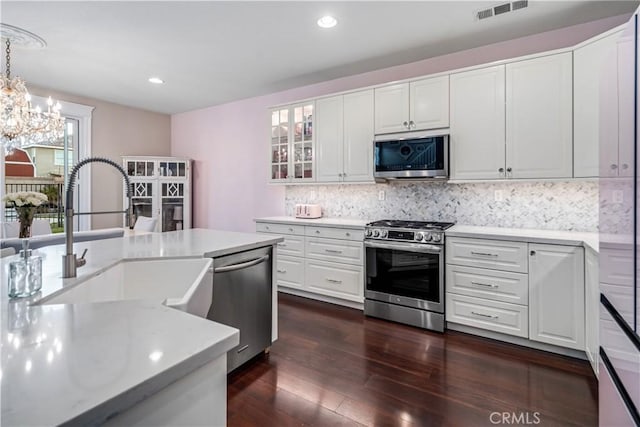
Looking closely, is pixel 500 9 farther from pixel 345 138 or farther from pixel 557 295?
pixel 557 295

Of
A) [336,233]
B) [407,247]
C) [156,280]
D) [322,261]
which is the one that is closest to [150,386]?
[156,280]

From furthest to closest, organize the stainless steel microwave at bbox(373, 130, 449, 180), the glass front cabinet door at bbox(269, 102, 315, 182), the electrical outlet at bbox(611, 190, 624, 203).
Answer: the glass front cabinet door at bbox(269, 102, 315, 182)
the stainless steel microwave at bbox(373, 130, 449, 180)
the electrical outlet at bbox(611, 190, 624, 203)

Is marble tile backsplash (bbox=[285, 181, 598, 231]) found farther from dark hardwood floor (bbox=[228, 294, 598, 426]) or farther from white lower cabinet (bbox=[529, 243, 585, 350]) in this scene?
dark hardwood floor (bbox=[228, 294, 598, 426])

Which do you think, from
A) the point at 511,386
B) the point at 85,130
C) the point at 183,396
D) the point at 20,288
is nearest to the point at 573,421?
the point at 511,386

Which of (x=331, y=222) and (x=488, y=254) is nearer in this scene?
(x=488, y=254)

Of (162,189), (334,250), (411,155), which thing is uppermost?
(411,155)

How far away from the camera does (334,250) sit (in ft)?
11.6

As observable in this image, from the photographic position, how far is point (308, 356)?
8.03 ft

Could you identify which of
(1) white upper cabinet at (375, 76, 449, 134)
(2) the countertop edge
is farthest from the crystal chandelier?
(2) the countertop edge

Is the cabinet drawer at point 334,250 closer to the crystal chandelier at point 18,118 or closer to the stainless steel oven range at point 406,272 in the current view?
the stainless steel oven range at point 406,272

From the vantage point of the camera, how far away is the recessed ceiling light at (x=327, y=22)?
263 centimetres

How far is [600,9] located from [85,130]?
6098 millimetres

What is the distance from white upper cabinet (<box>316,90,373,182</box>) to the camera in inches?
139

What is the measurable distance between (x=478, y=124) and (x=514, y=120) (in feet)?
0.91
